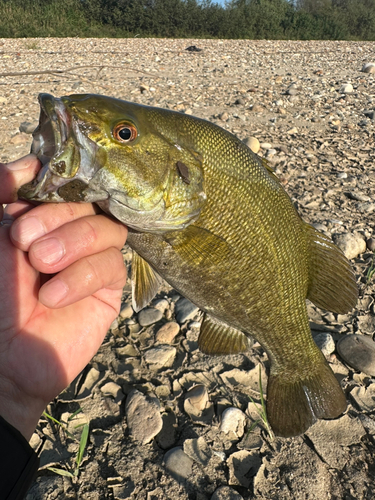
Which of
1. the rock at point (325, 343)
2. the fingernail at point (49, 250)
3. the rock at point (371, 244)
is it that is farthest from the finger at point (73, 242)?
the rock at point (371, 244)

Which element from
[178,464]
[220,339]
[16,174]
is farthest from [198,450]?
[16,174]

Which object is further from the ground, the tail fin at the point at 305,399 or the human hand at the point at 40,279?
the human hand at the point at 40,279

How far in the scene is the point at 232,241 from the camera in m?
1.92

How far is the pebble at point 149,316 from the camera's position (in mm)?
3207

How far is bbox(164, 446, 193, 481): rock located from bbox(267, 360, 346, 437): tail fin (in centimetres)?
52

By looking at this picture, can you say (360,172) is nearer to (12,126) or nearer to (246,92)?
(246,92)

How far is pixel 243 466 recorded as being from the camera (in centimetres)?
230

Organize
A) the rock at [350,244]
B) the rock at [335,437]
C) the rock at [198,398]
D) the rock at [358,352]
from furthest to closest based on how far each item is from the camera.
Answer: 1. the rock at [350,244]
2. the rock at [358,352]
3. the rock at [198,398]
4. the rock at [335,437]

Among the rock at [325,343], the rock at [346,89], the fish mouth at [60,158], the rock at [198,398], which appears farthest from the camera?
the rock at [346,89]

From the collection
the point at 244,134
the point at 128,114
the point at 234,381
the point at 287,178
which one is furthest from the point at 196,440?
the point at 244,134

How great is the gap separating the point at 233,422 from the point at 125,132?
182cm

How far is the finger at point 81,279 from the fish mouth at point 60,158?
280 millimetres

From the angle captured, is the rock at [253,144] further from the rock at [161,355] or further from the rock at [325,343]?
the rock at [161,355]

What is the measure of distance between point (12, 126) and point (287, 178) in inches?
181
